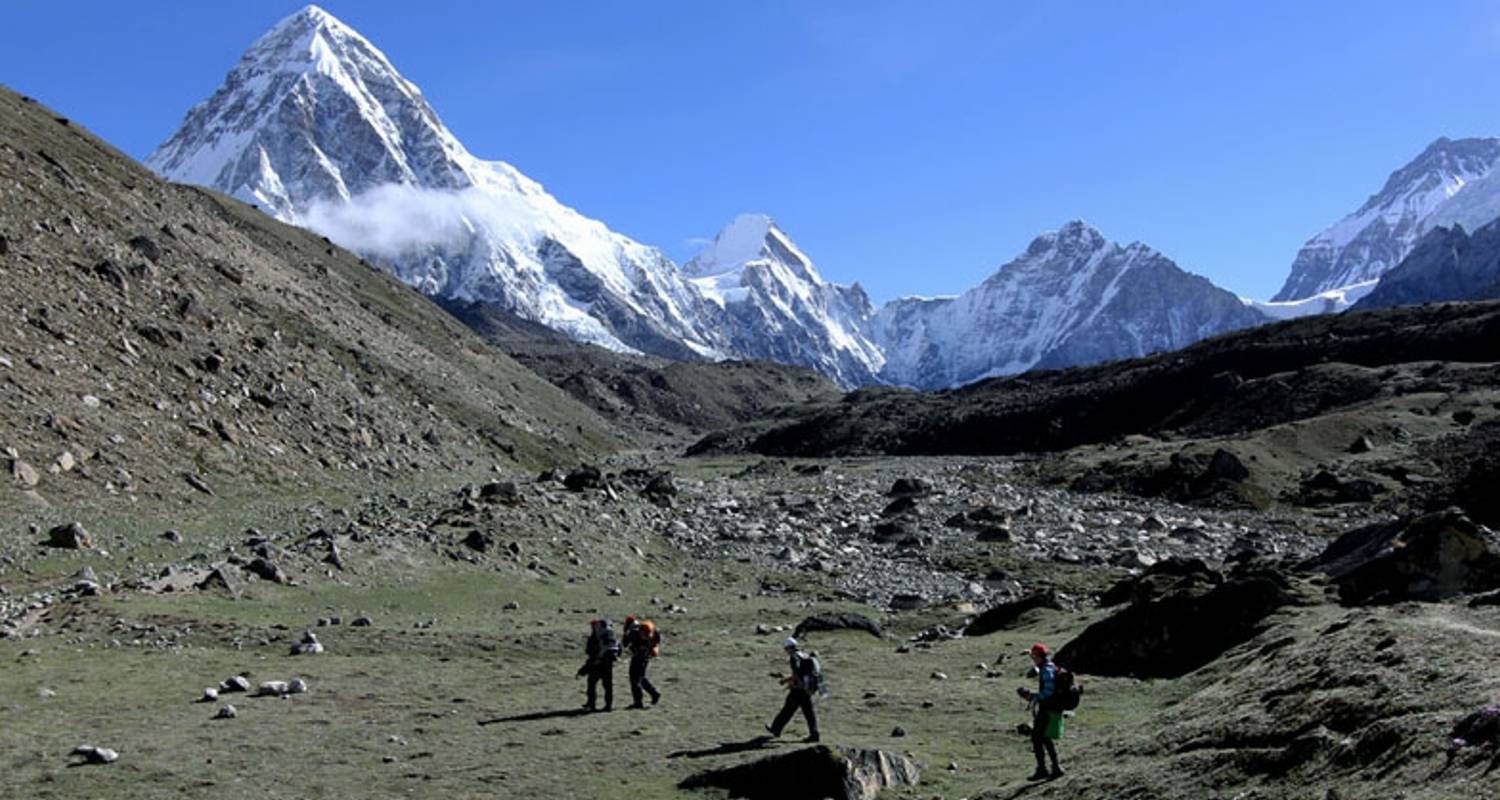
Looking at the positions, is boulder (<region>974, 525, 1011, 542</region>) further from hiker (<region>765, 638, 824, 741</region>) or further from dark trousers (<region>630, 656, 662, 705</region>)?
hiker (<region>765, 638, 824, 741</region>)

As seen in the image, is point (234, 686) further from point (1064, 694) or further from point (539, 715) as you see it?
point (1064, 694)

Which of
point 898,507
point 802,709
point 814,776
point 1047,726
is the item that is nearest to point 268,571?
point 802,709

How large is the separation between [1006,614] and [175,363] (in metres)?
45.3

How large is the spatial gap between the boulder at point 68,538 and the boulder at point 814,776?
27.9 metres

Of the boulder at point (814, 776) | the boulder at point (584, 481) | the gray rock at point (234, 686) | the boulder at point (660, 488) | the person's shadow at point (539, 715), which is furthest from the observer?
the boulder at point (660, 488)

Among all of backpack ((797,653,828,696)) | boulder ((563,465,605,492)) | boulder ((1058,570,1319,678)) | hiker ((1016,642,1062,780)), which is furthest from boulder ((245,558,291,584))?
hiker ((1016,642,1062,780))

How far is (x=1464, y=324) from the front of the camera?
133375 mm

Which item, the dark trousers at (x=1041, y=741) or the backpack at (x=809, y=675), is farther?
the backpack at (x=809, y=675)

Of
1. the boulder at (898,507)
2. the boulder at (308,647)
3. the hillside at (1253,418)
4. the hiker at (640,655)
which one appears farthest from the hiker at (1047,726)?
the boulder at (898,507)

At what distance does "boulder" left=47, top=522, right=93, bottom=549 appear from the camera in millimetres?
38531

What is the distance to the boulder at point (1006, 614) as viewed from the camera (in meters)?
37.5

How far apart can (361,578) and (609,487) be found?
25721mm

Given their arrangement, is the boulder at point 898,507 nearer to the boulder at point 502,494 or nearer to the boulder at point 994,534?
the boulder at point 994,534

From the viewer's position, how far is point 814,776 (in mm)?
19172
